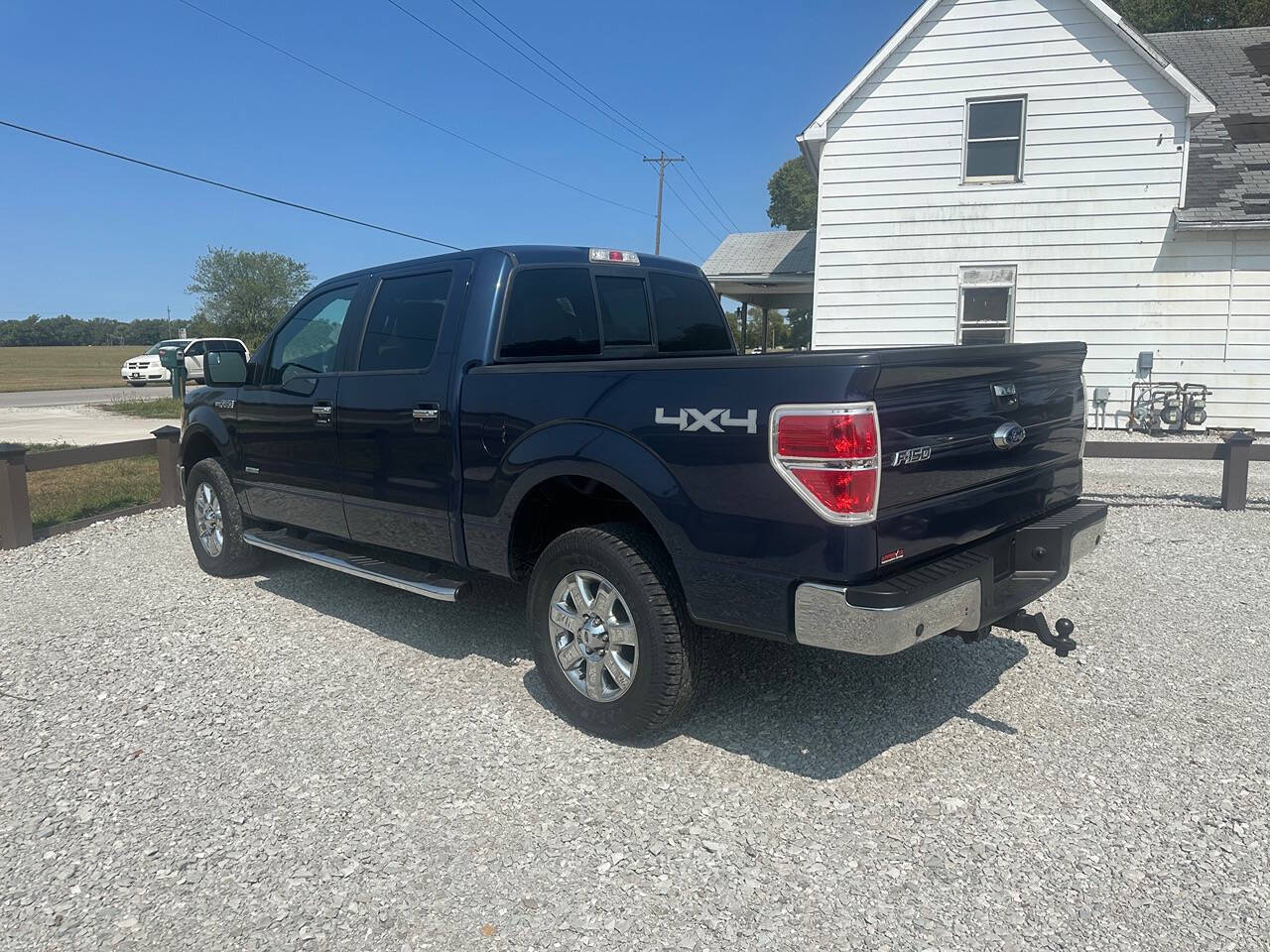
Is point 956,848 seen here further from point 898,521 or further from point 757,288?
point 757,288

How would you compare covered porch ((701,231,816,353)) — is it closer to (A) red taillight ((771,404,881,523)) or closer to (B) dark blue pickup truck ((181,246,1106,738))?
(B) dark blue pickup truck ((181,246,1106,738))

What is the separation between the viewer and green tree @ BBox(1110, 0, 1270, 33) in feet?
95.1

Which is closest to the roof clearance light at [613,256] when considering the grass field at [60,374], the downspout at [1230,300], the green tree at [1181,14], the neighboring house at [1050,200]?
the neighboring house at [1050,200]

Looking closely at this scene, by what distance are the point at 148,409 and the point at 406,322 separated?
1752 centimetres

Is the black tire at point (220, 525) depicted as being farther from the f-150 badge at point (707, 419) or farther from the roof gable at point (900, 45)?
the roof gable at point (900, 45)

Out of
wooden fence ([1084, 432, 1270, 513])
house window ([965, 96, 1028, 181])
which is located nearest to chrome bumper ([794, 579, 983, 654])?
wooden fence ([1084, 432, 1270, 513])

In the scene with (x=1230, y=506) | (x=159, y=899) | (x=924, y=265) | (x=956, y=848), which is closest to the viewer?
(x=159, y=899)

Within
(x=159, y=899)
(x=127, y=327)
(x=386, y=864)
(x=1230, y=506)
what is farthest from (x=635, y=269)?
(x=127, y=327)

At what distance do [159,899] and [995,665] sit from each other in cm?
375

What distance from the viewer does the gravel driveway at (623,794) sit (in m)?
2.66

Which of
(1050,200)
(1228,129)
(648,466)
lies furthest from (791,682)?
(1228,129)

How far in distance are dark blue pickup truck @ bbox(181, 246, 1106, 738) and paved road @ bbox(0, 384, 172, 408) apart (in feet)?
70.5

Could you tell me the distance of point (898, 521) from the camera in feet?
10.0

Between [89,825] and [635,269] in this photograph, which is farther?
[635,269]
